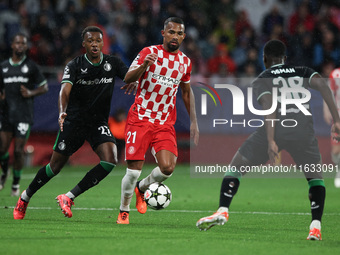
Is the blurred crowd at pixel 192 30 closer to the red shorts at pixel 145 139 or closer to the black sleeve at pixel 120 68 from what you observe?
the black sleeve at pixel 120 68

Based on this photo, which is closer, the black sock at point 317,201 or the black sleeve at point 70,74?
the black sock at point 317,201

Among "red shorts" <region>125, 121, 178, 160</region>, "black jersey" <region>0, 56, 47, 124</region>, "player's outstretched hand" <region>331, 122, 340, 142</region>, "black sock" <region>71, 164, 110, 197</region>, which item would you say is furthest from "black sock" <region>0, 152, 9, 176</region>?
"player's outstretched hand" <region>331, 122, 340, 142</region>

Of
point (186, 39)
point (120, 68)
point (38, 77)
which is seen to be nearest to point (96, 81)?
point (120, 68)

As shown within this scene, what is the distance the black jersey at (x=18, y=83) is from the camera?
12.1 m

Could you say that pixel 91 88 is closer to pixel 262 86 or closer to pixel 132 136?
pixel 132 136

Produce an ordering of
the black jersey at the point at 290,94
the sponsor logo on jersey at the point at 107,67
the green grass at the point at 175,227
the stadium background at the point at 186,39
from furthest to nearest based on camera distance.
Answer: the stadium background at the point at 186,39 → the sponsor logo on jersey at the point at 107,67 → the black jersey at the point at 290,94 → the green grass at the point at 175,227

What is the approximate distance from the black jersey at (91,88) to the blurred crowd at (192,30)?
31.4 ft

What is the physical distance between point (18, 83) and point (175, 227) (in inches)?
209

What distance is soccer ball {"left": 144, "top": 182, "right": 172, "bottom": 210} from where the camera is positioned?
8125 mm

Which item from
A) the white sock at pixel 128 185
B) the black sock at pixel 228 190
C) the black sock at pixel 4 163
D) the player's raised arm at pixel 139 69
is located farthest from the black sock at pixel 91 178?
the black sock at pixel 4 163

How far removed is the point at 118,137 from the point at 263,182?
162 inches

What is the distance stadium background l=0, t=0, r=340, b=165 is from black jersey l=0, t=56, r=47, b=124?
456 centimetres

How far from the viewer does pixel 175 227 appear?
26.2 feet

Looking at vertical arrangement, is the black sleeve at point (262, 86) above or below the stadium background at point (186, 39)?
below
